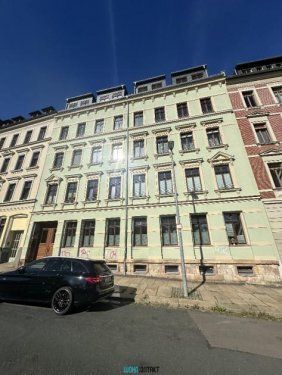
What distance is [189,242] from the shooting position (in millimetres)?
12117

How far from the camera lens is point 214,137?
15.0 metres

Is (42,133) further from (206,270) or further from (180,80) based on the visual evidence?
(206,270)

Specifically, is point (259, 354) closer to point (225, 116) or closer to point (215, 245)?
point (215, 245)

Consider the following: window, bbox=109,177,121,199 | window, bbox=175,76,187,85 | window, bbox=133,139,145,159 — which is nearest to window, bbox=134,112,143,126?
window, bbox=133,139,145,159

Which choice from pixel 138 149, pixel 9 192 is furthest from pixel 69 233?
pixel 138 149

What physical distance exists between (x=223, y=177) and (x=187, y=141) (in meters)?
4.38

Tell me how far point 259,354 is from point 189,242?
27.6 feet

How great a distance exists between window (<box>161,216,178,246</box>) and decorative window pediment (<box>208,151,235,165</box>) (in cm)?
536

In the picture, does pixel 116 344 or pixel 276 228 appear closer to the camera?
pixel 116 344

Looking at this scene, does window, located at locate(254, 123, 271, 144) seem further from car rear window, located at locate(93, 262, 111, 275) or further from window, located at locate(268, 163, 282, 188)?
car rear window, located at locate(93, 262, 111, 275)

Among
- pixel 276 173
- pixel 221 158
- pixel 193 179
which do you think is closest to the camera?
pixel 276 173

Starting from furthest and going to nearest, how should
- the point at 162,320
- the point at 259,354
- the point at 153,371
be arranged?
the point at 162,320 < the point at 259,354 < the point at 153,371

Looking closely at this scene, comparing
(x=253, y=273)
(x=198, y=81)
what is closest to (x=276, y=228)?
(x=253, y=273)

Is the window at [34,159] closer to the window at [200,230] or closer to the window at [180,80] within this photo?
the window at [180,80]
